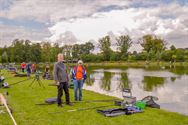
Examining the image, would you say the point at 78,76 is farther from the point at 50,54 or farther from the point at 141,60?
the point at 50,54

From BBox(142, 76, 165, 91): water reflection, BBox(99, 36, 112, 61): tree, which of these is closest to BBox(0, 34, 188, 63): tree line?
BBox(99, 36, 112, 61): tree

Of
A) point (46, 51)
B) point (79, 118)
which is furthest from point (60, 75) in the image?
point (46, 51)

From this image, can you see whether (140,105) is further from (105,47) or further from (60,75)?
(105,47)

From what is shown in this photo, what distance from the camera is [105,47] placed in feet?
386

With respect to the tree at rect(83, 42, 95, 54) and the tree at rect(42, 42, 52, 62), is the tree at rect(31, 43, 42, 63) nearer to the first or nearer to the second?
the tree at rect(42, 42, 52, 62)

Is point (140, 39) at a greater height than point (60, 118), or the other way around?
point (140, 39)

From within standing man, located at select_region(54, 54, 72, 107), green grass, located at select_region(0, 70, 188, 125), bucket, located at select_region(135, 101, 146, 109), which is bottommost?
green grass, located at select_region(0, 70, 188, 125)

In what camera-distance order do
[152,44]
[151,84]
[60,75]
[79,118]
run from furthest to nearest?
1. [152,44]
2. [151,84]
3. [60,75]
4. [79,118]

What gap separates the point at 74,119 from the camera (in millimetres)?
9633

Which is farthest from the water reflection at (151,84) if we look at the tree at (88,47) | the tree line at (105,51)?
the tree at (88,47)

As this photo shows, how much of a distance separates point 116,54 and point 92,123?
103 meters

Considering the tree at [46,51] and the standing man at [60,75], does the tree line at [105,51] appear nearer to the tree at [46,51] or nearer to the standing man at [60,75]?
the tree at [46,51]

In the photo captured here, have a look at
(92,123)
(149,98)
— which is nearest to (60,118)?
(92,123)

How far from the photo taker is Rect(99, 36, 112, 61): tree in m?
116
